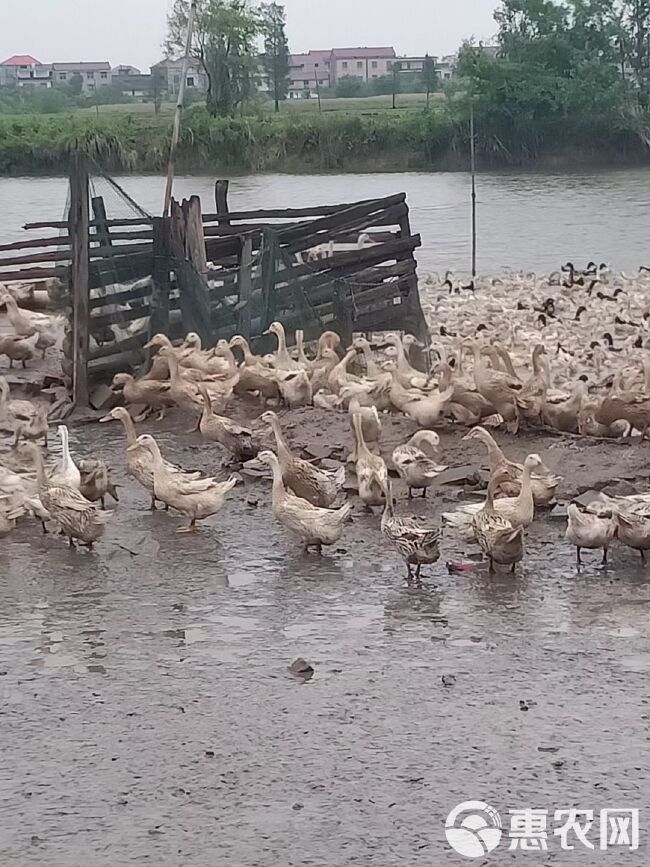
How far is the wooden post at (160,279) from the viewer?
38.8 ft

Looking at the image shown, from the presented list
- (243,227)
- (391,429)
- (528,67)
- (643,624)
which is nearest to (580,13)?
(528,67)

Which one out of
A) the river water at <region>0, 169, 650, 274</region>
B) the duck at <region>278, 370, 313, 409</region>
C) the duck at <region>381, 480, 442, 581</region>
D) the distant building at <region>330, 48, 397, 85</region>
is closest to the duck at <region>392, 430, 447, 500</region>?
the duck at <region>381, 480, 442, 581</region>

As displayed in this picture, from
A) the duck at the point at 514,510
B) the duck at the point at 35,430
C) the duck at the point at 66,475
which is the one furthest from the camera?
the duck at the point at 35,430

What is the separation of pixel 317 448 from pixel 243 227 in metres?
5.06

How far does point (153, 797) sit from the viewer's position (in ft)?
16.1

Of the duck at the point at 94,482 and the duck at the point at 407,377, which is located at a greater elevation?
the duck at the point at 407,377

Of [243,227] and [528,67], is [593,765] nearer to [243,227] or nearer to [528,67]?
[243,227]

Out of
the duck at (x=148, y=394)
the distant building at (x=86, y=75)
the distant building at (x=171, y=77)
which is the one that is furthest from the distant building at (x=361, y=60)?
the duck at (x=148, y=394)

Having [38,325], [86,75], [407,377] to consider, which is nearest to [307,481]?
[407,377]

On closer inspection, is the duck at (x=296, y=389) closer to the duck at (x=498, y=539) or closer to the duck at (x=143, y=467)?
the duck at (x=143, y=467)

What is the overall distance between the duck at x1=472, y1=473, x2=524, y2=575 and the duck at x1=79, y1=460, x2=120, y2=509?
258cm

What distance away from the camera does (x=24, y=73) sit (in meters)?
88.3

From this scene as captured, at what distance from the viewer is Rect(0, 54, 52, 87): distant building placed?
249ft

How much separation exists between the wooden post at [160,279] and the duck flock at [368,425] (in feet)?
1.13
